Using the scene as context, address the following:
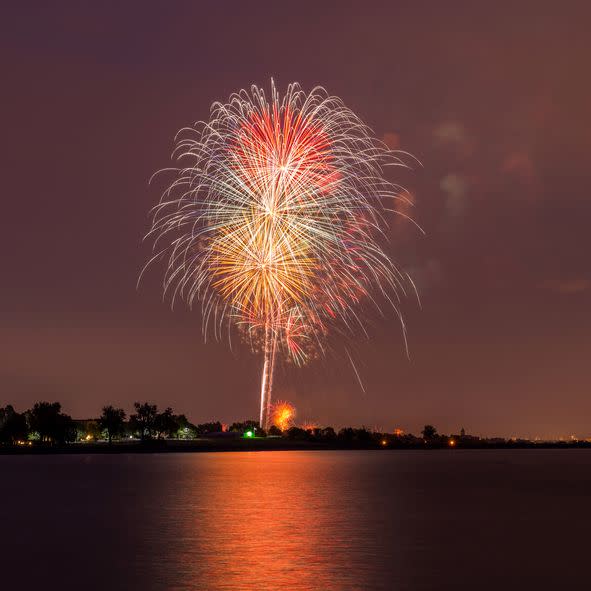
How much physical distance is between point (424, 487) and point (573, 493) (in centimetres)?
1813

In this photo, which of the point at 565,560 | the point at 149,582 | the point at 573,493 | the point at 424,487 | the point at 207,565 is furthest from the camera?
the point at 424,487

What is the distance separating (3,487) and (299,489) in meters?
34.2

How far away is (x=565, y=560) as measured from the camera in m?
45.6

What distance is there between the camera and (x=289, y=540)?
171 ft

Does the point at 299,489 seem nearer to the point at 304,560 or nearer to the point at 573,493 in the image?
the point at 573,493

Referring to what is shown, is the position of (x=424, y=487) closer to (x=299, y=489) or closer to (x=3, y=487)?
(x=299, y=489)

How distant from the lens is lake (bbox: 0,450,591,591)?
3931 centimetres

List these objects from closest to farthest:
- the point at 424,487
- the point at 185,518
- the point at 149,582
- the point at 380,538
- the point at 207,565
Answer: the point at 149,582 < the point at 207,565 < the point at 380,538 < the point at 185,518 < the point at 424,487

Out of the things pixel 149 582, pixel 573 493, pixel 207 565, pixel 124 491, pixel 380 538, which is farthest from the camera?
pixel 573 493

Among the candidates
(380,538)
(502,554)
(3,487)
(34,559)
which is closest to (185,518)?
(380,538)

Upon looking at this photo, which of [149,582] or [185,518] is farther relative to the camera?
[185,518]

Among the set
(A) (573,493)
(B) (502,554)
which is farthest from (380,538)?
(A) (573,493)

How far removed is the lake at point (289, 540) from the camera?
39.3 meters

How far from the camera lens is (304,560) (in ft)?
145
